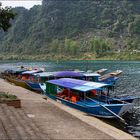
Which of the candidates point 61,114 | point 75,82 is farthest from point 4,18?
point 61,114

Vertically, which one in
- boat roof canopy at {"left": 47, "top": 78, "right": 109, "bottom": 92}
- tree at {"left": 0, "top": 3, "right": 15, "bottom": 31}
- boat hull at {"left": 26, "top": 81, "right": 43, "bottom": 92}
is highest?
tree at {"left": 0, "top": 3, "right": 15, "bottom": 31}

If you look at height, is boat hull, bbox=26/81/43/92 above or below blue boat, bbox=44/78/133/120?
below

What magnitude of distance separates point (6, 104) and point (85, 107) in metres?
9.30

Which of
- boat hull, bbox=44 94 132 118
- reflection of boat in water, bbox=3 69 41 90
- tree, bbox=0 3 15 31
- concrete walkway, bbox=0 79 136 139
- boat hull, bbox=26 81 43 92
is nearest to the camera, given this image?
concrete walkway, bbox=0 79 136 139

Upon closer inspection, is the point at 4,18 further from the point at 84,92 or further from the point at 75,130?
the point at 75,130

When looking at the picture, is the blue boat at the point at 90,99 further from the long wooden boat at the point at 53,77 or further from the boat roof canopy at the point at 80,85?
the long wooden boat at the point at 53,77

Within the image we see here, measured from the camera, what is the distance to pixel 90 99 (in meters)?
34.4

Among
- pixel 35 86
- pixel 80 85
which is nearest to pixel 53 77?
pixel 35 86

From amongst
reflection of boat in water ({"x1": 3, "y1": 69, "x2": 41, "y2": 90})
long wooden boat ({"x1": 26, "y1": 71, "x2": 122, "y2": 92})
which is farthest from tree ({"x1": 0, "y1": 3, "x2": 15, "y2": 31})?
reflection of boat in water ({"x1": 3, "y1": 69, "x2": 41, "y2": 90})

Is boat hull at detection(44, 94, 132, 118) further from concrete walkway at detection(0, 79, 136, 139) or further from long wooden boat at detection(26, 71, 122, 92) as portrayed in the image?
long wooden boat at detection(26, 71, 122, 92)

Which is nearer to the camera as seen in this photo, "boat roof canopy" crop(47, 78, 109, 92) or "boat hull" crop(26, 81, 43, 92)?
"boat roof canopy" crop(47, 78, 109, 92)

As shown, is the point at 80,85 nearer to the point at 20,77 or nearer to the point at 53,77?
the point at 53,77

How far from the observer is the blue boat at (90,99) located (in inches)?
1233

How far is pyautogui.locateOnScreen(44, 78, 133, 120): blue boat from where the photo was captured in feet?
103
